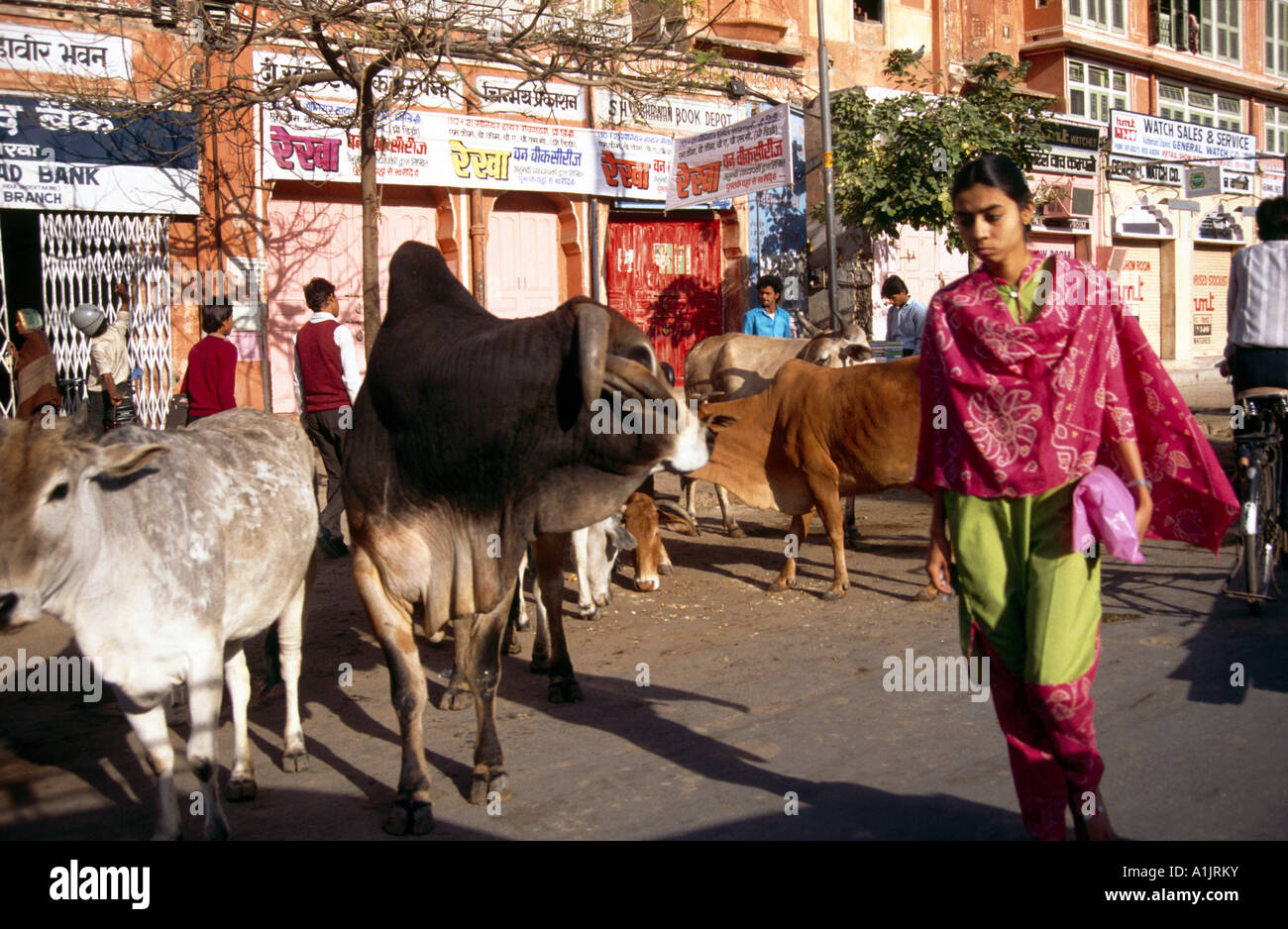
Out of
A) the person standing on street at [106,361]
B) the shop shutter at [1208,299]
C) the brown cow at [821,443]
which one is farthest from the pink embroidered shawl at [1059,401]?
the shop shutter at [1208,299]

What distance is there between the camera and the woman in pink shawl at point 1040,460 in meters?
2.92

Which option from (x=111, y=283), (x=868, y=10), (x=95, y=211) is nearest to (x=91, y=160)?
(x=95, y=211)

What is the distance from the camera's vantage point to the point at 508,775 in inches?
168

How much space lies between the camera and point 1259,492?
6.24 m

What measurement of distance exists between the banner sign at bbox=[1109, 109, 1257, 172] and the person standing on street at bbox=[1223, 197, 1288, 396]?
19833mm

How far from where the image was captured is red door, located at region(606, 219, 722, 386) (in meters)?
16.5

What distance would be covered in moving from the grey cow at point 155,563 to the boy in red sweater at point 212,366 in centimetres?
378

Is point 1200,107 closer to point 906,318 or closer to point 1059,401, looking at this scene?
point 906,318

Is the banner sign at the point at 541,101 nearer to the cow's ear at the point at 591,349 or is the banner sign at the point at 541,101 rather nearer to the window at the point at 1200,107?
the cow's ear at the point at 591,349

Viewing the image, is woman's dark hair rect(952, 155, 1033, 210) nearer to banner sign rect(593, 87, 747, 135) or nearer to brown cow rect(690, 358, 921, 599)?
brown cow rect(690, 358, 921, 599)

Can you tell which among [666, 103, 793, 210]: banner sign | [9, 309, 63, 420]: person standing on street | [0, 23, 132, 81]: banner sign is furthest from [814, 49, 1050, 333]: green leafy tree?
[9, 309, 63, 420]: person standing on street

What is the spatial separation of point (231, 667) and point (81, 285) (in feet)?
30.7

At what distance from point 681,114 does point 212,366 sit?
1011 cm
